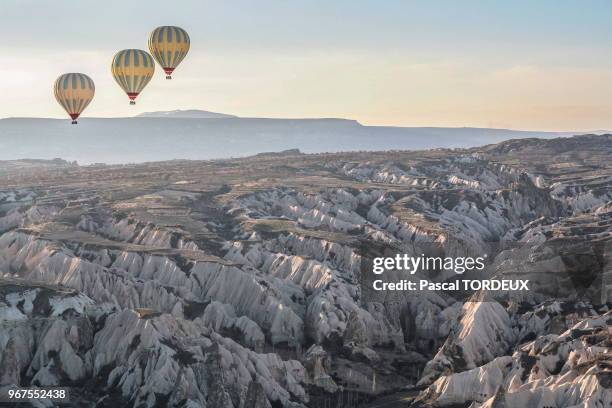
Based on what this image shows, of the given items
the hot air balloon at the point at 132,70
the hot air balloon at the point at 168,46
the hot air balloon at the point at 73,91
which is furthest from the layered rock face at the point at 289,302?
the hot air balloon at the point at 168,46

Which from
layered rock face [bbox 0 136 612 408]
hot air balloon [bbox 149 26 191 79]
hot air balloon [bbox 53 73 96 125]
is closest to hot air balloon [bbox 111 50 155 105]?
hot air balloon [bbox 149 26 191 79]

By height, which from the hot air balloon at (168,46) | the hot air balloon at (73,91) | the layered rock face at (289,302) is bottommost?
the layered rock face at (289,302)

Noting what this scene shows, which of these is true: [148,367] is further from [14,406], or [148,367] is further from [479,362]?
[479,362]

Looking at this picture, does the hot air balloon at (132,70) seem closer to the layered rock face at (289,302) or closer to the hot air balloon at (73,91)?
the hot air balloon at (73,91)

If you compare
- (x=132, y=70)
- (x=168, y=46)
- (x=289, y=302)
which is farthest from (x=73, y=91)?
(x=289, y=302)

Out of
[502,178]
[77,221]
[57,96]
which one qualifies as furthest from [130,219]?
[502,178]

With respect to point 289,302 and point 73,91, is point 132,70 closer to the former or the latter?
point 73,91

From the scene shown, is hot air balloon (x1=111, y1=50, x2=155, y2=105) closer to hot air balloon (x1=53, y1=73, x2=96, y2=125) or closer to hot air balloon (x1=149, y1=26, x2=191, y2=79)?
hot air balloon (x1=149, y1=26, x2=191, y2=79)
